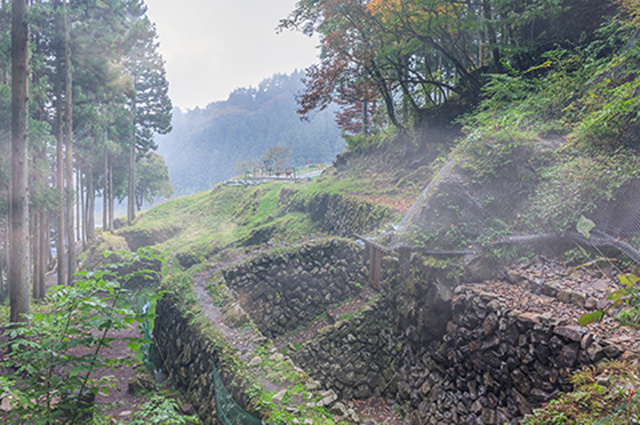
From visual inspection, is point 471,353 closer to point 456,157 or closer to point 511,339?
point 511,339

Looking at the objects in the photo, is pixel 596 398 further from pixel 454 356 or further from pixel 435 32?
pixel 435 32

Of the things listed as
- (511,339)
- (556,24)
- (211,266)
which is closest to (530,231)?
(511,339)

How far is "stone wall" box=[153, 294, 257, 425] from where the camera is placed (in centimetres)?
557

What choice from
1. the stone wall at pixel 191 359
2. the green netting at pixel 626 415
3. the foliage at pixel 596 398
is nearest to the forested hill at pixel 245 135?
the stone wall at pixel 191 359

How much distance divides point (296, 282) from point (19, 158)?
7.99m

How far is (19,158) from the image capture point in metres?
7.09

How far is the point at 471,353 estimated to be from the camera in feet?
16.1

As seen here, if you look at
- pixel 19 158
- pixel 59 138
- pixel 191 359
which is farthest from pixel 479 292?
pixel 59 138

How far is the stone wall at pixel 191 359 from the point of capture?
5.57 metres

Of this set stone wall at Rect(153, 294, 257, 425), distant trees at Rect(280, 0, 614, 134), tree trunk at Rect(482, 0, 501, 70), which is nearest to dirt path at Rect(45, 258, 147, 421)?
stone wall at Rect(153, 294, 257, 425)

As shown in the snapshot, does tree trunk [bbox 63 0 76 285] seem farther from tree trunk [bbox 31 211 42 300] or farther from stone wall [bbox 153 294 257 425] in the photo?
stone wall [bbox 153 294 257 425]

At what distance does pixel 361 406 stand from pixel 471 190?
218 inches

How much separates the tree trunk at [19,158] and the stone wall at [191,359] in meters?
3.12

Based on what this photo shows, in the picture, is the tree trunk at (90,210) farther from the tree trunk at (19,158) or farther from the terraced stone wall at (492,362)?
the terraced stone wall at (492,362)
